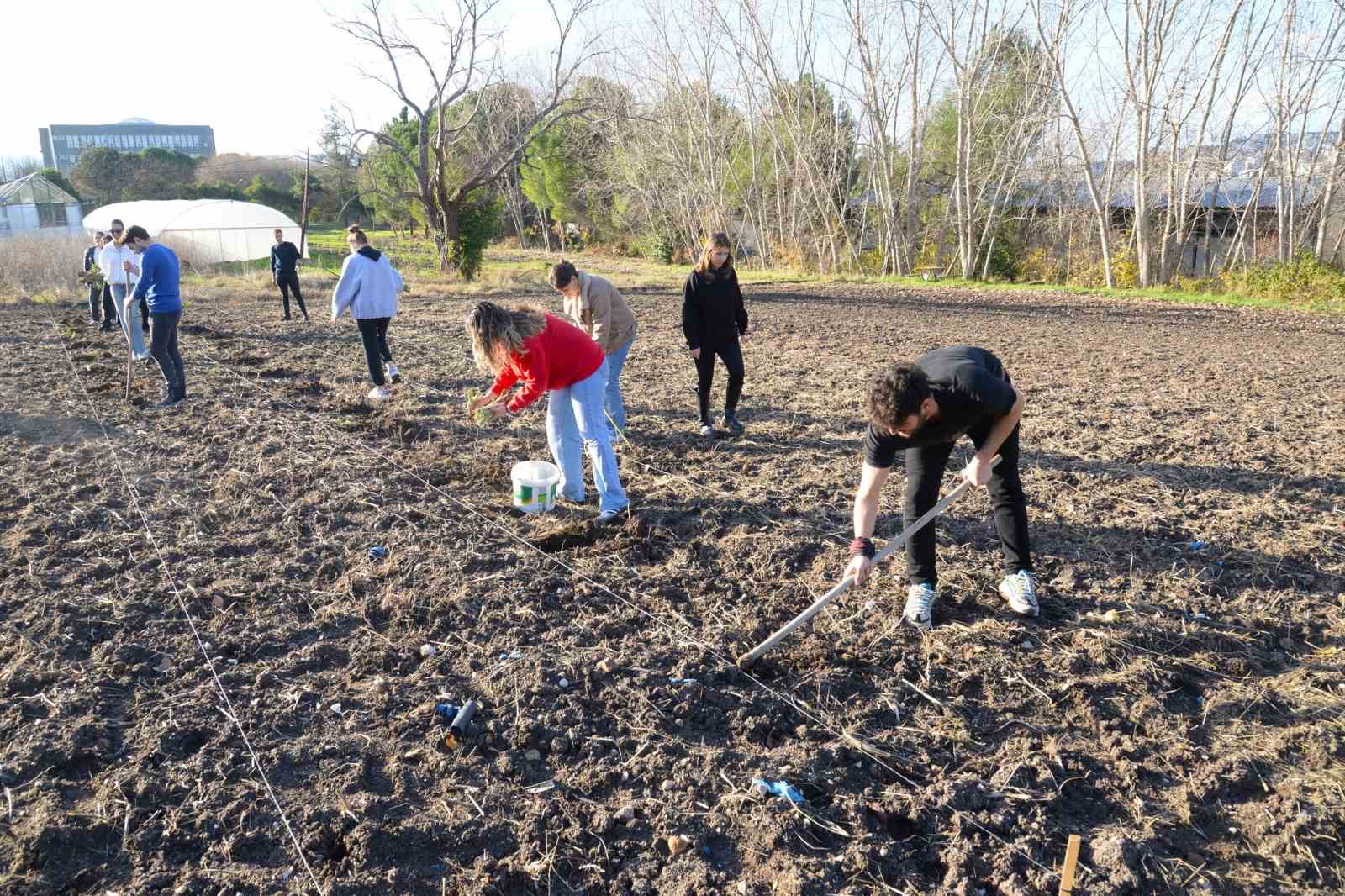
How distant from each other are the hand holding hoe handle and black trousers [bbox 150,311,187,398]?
6.75 meters

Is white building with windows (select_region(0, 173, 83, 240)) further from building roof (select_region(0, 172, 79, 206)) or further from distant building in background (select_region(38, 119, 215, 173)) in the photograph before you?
distant building in background (select_region(38, 119, 215, 173))

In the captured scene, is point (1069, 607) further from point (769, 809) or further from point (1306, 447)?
point (1306, 447)

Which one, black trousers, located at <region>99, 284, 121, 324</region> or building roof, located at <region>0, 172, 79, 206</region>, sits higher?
building roof, located at <region>0, 172, 79, 206</region>

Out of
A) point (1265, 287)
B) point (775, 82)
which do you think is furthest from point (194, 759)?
point (775, 82)

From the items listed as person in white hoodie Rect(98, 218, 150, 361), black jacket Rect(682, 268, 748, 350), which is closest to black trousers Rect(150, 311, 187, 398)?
person in white hoodie Rect(98, 218, 150, 361)

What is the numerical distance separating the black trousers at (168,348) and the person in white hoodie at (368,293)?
1537mm

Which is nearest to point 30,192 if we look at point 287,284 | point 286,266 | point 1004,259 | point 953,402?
point 287,284

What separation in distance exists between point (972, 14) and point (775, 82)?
6.74 m

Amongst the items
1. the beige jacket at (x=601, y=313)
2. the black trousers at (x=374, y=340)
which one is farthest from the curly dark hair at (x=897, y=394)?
the black trousers at (x=374, y=340)

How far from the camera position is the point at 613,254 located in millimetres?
43469

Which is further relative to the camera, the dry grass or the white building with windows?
the white building with windows

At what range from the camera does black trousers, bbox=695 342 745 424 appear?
677cm

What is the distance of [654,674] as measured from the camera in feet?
12.2

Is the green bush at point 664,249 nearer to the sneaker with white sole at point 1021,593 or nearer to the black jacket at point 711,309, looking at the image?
the black jacket at point 711,309
